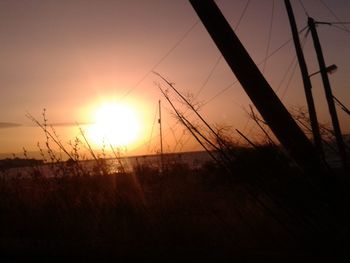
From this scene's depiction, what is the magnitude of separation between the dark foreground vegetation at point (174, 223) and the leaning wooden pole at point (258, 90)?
0.54ft

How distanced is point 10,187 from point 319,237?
5261 millimetres

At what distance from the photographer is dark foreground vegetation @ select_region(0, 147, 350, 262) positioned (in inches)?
110

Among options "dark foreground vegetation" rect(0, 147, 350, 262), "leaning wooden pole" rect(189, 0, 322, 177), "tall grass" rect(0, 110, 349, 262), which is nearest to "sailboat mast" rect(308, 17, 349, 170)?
"dark foreground vegetation" rect(0, 147, 350, 262)

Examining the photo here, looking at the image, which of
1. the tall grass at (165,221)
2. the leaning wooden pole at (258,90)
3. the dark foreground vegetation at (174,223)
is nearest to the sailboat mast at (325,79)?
the dark foreground vegetation at (174,223)

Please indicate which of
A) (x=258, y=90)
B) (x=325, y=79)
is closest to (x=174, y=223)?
(x=258, y=90)

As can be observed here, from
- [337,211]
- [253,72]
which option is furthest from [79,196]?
[337,211]

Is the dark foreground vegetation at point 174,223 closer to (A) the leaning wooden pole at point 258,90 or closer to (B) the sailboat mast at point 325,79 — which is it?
(A) the leaning wooden pole at point 258,90

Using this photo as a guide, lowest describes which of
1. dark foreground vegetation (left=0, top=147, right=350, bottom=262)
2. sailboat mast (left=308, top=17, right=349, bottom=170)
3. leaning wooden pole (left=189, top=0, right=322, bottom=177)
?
dark foreground vegetation (left=0, top=147, right=350, bottom=262)

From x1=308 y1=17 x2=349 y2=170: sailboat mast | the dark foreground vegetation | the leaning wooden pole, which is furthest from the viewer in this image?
x1=308 y1=17 x2=349 y2=170: sailboat mast

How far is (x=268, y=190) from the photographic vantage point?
2.99m

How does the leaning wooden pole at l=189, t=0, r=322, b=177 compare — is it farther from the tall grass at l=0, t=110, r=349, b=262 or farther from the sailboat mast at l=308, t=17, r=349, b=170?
the sailboat mast at l=308, t=17, r=349, b=170

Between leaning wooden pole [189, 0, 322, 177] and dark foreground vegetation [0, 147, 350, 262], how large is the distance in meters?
0.17

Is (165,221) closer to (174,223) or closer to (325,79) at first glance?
(174,223)

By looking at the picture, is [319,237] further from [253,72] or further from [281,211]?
[253,72]
